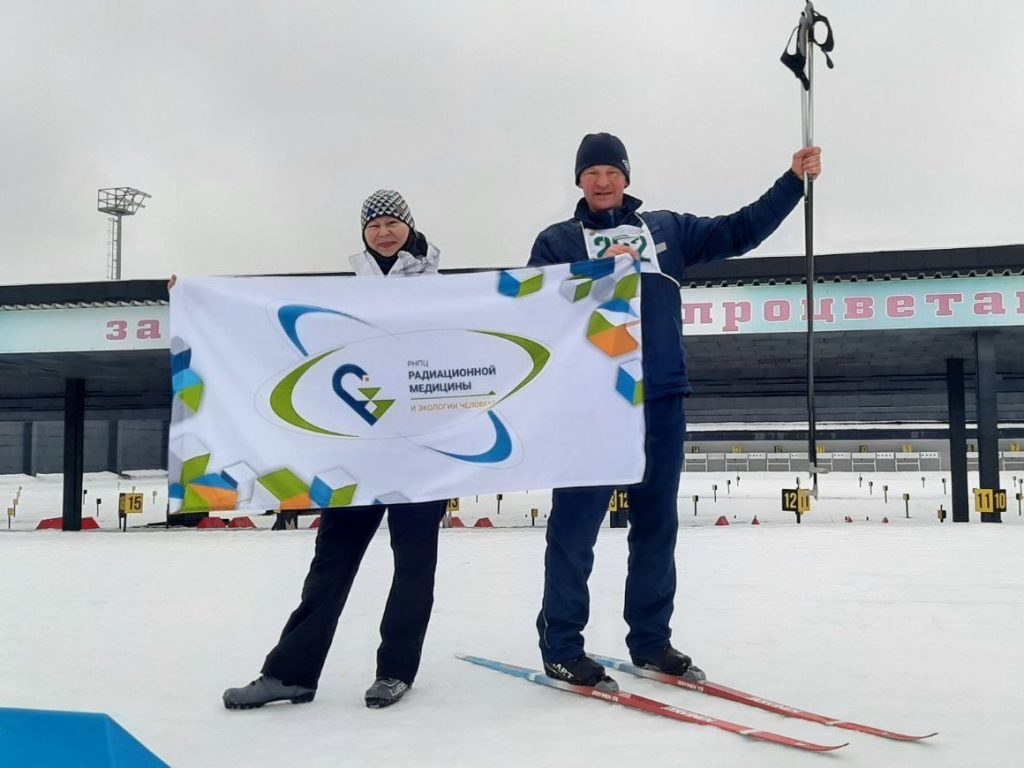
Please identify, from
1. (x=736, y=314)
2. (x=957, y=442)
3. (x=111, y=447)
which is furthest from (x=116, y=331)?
(x=111, y=447)

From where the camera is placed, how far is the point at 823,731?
112 inches

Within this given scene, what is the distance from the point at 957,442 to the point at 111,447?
143 ft

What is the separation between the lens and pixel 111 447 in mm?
46250

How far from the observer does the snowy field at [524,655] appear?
2744 mm

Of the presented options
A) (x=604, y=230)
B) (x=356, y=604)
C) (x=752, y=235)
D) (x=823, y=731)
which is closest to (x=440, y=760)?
(x=823, y=731)

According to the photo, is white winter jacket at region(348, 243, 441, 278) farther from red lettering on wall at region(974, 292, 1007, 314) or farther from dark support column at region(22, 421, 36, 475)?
dark support column at region(22, 421, 36, 475)

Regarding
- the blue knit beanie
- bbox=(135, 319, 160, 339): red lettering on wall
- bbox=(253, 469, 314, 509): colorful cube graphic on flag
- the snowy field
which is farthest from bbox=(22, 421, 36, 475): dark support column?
the blue knit beanie

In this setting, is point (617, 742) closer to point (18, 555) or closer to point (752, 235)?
point (752, 235)

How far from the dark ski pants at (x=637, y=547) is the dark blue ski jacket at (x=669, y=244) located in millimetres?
180

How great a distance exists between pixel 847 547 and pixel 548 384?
7639 mm

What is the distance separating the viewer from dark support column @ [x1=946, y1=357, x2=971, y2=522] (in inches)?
608

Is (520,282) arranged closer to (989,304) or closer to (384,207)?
(384,207)

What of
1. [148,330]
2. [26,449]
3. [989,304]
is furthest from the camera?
[26,449]

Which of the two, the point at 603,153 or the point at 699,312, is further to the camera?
the point at 699,312
